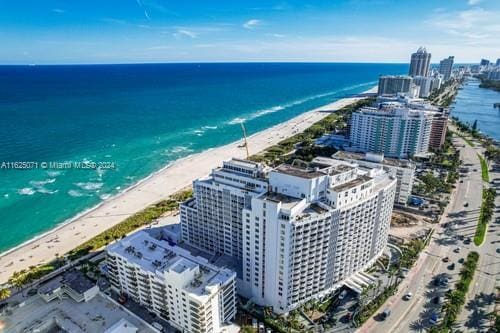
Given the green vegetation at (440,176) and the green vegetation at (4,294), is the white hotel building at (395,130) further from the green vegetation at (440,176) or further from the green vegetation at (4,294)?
the green vegetation at (4,294)

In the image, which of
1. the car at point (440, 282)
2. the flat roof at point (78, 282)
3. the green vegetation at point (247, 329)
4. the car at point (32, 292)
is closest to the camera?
the green vegetation at point (247, 329)

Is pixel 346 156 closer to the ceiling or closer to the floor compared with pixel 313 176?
closer to the floor

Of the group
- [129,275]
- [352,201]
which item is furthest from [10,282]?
[352,201]

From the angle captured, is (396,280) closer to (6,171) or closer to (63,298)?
(63,298)

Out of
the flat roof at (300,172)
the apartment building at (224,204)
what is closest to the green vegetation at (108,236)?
the apartment building at (224,204)

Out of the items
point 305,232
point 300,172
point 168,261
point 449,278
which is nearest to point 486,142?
point 449,278

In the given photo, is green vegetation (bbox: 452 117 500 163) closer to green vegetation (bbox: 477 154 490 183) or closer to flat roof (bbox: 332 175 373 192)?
green vegetation (bbox: 477 154 490 183)

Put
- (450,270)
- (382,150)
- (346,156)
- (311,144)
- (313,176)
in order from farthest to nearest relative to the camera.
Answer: (311,144)
(382,150)
(346,156)
(450,270)
(313,176)

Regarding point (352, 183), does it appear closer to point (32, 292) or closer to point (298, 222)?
point (298, 222)
